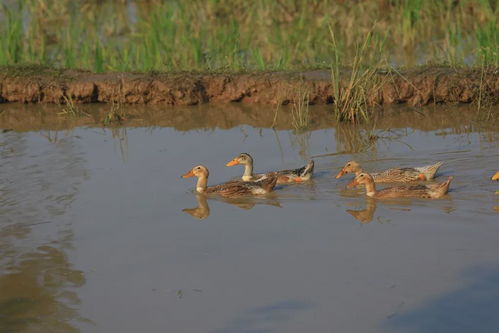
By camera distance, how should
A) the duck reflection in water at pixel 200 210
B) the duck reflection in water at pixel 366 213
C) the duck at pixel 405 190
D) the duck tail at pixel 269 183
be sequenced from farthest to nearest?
1. the duck tail at pixel 269 183
2. the duck at pixel 405 190
3. the duck reflection in water at pixel 200 210
4. the duck reflection in water at pixel 366 213

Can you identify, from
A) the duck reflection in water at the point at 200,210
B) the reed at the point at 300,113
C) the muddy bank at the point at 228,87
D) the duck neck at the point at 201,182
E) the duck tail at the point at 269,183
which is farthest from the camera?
the muddy bank at the point at 228,87

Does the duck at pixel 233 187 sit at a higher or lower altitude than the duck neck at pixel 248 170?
lower

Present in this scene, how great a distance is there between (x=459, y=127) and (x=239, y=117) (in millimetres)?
3083

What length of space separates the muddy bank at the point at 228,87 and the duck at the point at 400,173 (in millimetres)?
2774

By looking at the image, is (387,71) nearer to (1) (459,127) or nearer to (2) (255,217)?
(1) (459,127)

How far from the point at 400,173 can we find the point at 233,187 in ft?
5.99

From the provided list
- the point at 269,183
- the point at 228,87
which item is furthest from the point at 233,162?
the point at 228,87

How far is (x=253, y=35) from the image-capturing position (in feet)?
60.0

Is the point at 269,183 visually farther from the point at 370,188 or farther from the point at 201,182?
the point at 370,188

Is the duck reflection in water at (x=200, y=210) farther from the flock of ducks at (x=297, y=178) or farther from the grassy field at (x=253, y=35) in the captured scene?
the grassy field at (x=253, y=35)

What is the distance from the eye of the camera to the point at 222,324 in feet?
22.4

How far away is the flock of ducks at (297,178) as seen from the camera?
405 inches

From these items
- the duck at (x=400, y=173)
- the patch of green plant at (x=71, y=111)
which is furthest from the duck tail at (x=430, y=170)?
the patch of green plant at (x=71, y=111)

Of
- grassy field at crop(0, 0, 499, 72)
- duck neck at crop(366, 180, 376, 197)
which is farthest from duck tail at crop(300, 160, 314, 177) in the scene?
grassy field at crop(0, 0, 499, 72)
